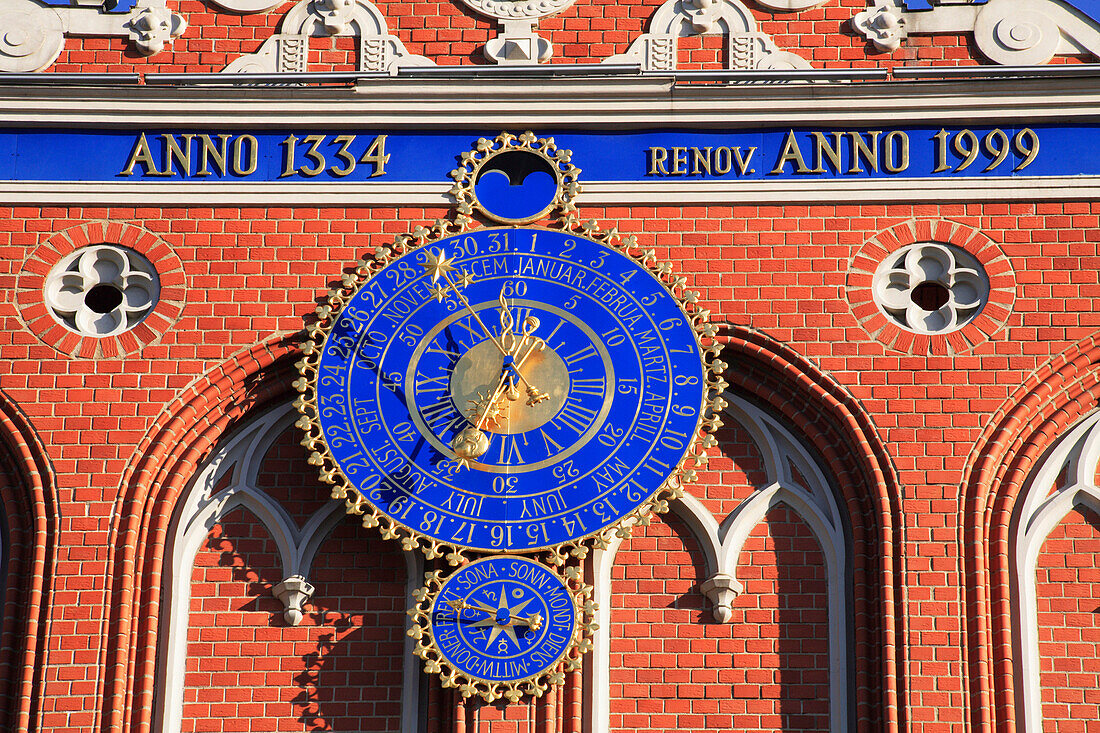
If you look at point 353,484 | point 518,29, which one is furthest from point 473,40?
point 353,484

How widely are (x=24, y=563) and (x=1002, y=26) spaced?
629 centimetres

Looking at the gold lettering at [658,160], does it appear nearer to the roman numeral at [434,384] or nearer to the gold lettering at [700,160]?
the gold lettering at [700,160]

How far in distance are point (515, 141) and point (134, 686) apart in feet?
12.2

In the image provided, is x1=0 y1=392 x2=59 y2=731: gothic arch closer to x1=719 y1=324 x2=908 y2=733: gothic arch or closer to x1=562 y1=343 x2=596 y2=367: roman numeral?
x1=562 y1=343 x2=596 y2=367: roman numeral

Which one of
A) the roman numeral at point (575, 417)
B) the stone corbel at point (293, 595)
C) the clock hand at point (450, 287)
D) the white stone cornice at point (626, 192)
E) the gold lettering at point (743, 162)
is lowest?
the stone corbel at point (293, 595)

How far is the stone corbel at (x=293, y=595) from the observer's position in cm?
1241

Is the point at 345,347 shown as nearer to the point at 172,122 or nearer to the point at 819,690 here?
the point at 172,122

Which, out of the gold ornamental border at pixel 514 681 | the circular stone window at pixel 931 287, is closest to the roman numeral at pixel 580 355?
the gold ornamental border at pixel 514 681

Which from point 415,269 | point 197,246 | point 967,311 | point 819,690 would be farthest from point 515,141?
point 819,690

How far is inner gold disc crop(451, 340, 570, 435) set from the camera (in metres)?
12.6

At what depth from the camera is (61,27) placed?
44.8ft

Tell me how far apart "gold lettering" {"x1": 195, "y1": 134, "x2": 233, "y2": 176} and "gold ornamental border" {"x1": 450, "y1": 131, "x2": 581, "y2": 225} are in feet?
4.33

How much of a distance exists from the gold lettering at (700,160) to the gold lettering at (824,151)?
60 centimetres

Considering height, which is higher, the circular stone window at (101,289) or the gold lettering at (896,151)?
the gold lettering at (896,151)
